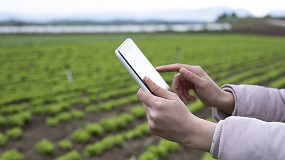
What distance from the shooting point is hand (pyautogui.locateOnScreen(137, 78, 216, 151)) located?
4.33ft

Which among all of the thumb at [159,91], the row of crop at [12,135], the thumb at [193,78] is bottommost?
the row of crop at [12,135]

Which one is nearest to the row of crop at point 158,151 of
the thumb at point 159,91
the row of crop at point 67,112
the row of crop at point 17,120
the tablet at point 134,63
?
the row of crop at point 67,112

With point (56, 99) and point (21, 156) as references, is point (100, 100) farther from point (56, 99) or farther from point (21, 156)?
point (21, 156)

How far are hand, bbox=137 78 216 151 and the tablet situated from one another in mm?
99

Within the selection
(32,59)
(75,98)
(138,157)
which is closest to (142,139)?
(138,157)

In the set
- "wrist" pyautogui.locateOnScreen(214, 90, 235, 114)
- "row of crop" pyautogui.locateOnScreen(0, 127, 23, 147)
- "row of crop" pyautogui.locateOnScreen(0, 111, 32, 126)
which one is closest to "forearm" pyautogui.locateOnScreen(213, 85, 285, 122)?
"wrist" pyautogui.locateOnScreen(214, 90, 235, 114)

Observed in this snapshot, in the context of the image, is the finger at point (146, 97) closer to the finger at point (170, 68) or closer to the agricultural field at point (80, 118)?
the finger at point (170, 68)

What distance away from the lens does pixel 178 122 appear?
1329mm

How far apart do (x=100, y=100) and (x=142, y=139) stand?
9.41 ft

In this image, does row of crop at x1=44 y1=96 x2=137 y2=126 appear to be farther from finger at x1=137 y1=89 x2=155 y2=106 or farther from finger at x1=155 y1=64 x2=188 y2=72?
finger at x1=137 y1=89 x2=155 y2=106

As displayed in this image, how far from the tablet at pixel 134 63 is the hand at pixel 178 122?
0.10 meters

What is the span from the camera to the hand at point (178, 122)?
4.33 ft

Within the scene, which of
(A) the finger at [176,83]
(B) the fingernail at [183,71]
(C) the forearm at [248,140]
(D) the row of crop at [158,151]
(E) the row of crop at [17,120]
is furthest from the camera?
(E) the row of crop at [17,120]

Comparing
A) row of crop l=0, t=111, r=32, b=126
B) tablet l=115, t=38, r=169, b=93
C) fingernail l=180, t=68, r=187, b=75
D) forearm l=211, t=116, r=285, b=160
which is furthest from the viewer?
row of crop l=0, t=111, r=32, b=126
